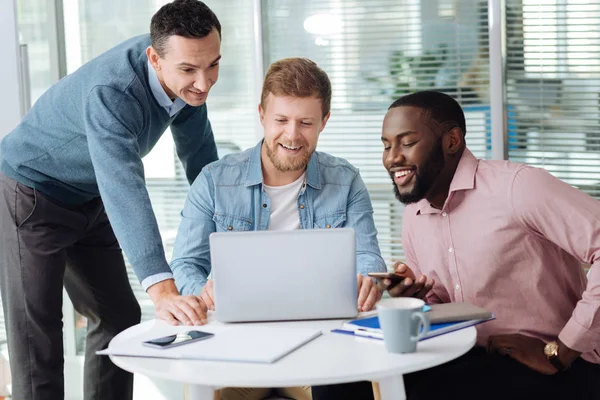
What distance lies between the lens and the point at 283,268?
1.56m

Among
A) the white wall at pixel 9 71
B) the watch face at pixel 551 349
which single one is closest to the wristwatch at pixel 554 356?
the watch face at pixel 551 349

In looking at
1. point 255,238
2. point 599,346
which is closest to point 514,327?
point 599,346

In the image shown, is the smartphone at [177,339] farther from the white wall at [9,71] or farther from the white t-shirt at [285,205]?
the white wall at [9,71]

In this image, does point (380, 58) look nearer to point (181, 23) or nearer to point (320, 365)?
point (181, 23)

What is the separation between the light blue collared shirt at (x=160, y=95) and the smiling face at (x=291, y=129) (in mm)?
325

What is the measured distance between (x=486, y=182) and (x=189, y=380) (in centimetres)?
92

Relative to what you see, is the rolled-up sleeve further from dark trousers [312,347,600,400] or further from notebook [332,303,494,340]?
notebook [332,303,494,340]

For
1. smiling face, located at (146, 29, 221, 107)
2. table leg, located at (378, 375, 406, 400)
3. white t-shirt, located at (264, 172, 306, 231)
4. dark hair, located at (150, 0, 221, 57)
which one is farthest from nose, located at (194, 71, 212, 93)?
table leg, located at (378, 375, 406, 400)

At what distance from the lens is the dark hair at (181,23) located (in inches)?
81.7

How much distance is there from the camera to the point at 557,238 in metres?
1.74

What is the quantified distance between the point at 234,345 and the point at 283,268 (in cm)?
19

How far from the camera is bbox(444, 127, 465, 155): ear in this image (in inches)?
75.9

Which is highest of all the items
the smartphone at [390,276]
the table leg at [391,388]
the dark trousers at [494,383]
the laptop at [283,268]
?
the laptop at [283,268]

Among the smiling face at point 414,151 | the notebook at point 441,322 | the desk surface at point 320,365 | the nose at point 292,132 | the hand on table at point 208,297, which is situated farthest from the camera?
the nose at point 292,132
